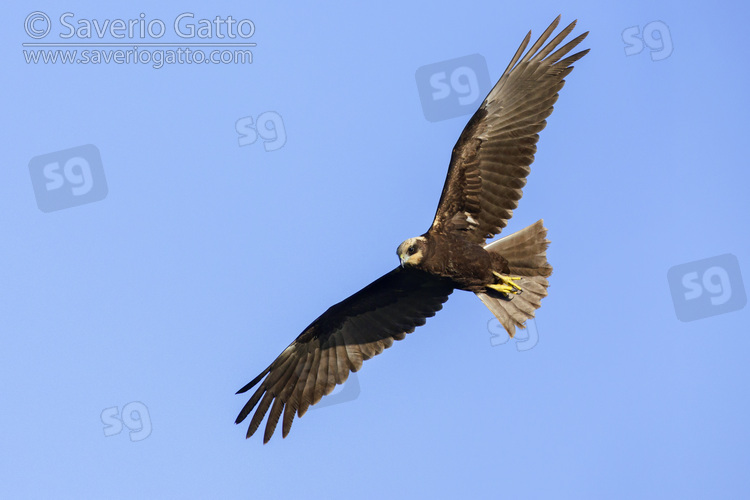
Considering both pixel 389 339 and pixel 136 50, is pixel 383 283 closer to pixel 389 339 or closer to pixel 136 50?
pixel 389 339

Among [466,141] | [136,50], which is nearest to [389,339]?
[466,141]

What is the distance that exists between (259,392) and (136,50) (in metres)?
4.95

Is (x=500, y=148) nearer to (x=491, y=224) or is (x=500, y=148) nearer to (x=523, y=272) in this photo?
(x=491, y=224)

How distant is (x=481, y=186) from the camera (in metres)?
9.97

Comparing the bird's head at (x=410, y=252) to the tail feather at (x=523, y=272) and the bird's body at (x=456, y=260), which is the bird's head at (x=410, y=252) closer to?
the bird's body at (x=456, y=260)

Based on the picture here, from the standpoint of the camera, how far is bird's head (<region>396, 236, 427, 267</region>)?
9438 millimetres

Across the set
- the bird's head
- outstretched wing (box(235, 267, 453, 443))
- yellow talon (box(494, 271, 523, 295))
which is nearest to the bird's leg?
yellow talon (box(494, 271, 523, 295))

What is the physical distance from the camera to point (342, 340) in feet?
35.8

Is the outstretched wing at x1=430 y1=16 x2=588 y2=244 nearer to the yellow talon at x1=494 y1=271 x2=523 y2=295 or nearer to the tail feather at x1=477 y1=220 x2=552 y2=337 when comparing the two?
the tail feather at x1=477 y1=220 x2=552 y2=337

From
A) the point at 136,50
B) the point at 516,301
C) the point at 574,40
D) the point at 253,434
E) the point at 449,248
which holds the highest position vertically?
the point at 136,50

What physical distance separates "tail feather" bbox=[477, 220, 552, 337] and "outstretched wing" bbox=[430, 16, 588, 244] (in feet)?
0.71

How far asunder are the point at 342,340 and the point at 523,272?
2134 mm

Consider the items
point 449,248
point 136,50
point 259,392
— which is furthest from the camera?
point 136,50

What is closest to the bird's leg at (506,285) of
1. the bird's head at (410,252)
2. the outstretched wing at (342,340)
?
the outstretched wing at (342,340)
